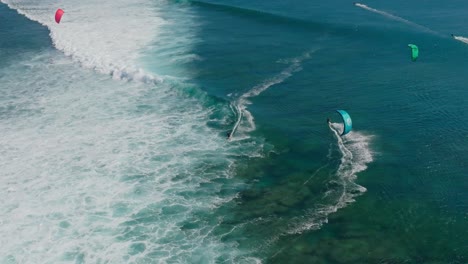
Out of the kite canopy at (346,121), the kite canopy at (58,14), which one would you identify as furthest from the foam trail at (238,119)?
the kite canopy at (58,14)

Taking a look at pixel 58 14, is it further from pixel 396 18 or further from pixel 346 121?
pixel 346 121

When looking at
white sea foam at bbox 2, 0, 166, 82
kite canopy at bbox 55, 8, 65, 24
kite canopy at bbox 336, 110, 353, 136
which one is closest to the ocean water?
white sea foam at bbox 2, 0, 166, 82

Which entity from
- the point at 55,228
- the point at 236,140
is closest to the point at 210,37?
the point at 236,140

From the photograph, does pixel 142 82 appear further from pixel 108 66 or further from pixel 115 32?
pixel 115 32

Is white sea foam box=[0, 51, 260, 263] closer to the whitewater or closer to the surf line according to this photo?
the whitewater

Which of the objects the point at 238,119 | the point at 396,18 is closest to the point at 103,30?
the point at 238,119

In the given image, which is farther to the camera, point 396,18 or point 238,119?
point 396,18

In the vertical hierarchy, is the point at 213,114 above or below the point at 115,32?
below
